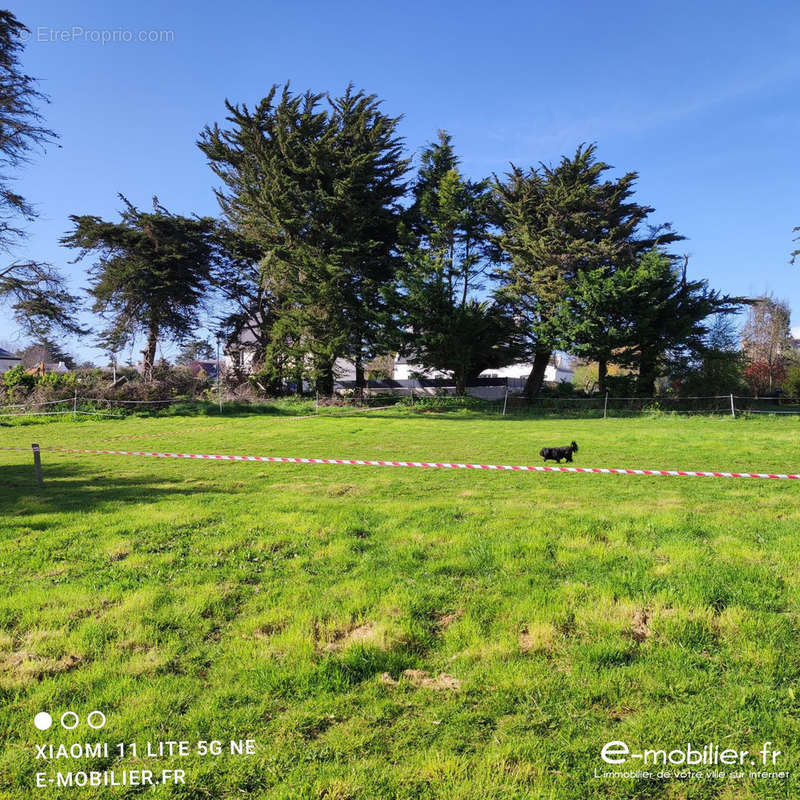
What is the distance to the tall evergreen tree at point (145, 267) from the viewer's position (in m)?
32.1

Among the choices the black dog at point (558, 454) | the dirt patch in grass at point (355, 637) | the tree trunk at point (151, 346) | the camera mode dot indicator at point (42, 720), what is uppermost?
the tree trunk at point (151, 346)

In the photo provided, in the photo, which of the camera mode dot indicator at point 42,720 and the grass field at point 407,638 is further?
the camera mode dot indicator at point 42,720

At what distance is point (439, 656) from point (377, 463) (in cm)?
744

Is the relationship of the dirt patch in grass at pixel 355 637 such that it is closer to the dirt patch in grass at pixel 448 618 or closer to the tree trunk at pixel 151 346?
the dirt patch in grass at pixel 448 618

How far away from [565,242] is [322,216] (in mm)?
15688

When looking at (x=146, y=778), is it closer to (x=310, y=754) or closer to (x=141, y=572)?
(x=310, y=754)

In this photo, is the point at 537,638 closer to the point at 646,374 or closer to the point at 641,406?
the point at 641,406

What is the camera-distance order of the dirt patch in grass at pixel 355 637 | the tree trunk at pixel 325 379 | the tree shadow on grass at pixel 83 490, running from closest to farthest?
the dirt patch in grass at pixel 355 637
the tree shadow on grass at pixel 83 490
the tree trunk at pixel 325 379

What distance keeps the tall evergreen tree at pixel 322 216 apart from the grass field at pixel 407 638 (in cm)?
2395

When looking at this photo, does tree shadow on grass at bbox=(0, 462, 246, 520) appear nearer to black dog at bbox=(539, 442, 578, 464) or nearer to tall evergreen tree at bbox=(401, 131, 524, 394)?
black dog at bbox=(539, 442, 578, 464)

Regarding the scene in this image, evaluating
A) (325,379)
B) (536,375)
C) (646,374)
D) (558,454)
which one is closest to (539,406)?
(536,375)

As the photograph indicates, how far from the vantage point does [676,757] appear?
2.29 m

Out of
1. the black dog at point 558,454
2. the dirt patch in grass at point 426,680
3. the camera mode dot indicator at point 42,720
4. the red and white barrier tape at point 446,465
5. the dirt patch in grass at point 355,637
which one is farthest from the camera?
the black dog at point 558,454

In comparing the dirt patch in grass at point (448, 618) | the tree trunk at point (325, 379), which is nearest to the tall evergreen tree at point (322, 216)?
the tree trunk at point (325, 379)
